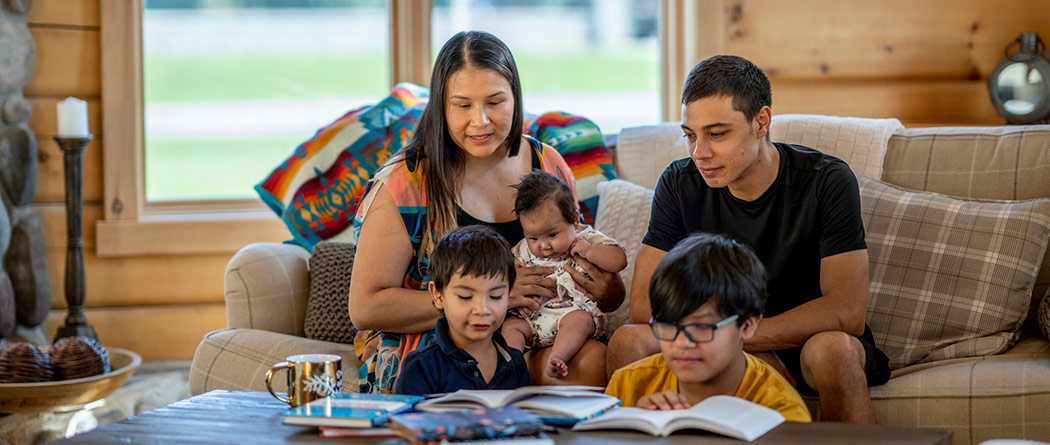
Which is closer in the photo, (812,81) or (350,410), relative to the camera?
(350,410)

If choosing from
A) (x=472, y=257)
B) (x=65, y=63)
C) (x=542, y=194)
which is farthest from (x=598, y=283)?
(x=65, y=63)

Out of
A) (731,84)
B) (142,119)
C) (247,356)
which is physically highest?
(142,119)

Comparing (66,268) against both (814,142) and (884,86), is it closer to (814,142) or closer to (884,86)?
(814,142)

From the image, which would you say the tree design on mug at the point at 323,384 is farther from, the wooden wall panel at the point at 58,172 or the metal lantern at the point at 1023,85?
the metal lantern at the point at 1023,85

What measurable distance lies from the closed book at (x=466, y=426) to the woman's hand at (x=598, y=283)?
0.70 metres

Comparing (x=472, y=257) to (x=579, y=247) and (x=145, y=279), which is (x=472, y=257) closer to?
(x=579, y=247)

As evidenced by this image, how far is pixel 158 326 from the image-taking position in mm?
3375

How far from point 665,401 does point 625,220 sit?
3.15ft

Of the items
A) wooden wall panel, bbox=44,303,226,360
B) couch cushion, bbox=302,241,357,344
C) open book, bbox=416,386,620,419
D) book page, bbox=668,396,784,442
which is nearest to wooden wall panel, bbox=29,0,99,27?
wooden wall panel, bbox=44,303,226,360

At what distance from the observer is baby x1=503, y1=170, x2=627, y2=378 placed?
200 centimetres

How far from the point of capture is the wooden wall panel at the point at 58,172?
10.5 ft

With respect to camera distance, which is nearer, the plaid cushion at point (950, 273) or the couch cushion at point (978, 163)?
the plaid cushion at point (950, 273)

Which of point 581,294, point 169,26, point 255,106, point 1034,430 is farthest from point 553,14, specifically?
point 1034,430

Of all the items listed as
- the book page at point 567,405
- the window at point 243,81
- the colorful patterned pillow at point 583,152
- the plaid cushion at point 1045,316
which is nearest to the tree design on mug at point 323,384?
the book page at point 567,405
